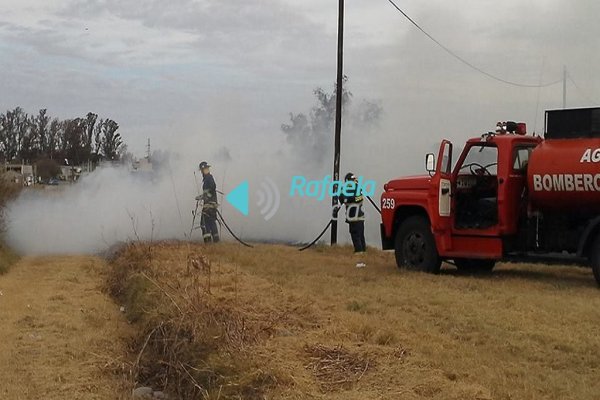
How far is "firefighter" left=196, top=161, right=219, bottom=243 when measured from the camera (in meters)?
19.6

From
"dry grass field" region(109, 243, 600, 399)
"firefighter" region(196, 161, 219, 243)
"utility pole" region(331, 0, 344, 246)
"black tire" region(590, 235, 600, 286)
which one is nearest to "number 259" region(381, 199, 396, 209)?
"dry grass field" region(109, 243, 600, 399)

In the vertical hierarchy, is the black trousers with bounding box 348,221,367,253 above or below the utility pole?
below

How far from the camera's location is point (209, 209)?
64.5 ft

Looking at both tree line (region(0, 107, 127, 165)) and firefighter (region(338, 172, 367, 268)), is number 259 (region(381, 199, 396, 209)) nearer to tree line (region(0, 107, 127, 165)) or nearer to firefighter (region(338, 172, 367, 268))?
firefighter (region(338, 172, 367, 268))

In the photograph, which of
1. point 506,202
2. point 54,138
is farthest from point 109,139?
point 506,202

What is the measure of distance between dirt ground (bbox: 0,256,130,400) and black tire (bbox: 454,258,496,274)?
21.1ft

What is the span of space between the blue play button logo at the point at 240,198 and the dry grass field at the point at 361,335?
1169 cm

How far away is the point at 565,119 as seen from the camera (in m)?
11.7

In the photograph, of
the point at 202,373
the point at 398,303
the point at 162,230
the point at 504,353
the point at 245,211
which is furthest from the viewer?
the point at 245,211

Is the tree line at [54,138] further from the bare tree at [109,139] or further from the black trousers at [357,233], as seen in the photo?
the black trousers at [357,233]

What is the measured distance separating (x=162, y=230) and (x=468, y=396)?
17540mm

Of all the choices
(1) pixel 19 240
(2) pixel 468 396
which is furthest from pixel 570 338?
(1) pixel 19 240

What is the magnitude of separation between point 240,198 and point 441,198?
12103 millimetres

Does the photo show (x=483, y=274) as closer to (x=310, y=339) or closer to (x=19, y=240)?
(x=310, y=339)
